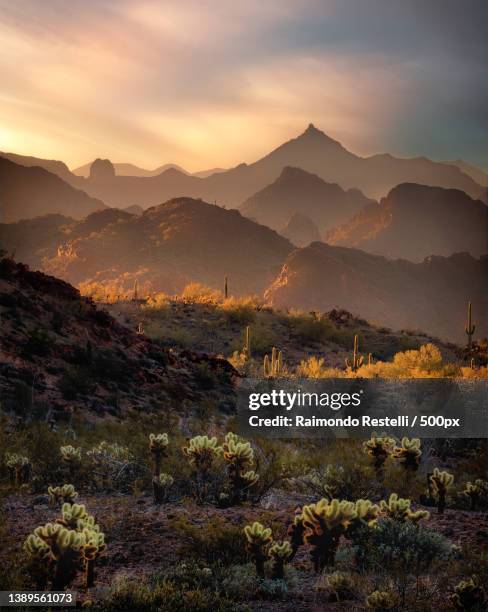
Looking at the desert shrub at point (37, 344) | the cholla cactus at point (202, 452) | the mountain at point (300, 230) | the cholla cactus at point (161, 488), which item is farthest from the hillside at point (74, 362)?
the mountain at point (300, 230)

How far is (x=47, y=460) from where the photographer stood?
822 cm

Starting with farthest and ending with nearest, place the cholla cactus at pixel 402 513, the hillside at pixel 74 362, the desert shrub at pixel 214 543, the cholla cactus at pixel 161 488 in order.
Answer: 1. the hillside at pixel 74 362
2. the cholla cactus at pixel 161 488
3. the cholla cactus at pixel 402 513
4. the desert shrub at pixel 214 543

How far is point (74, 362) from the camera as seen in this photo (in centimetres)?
1311

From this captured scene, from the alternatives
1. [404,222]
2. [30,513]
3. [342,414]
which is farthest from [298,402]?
[404,222]

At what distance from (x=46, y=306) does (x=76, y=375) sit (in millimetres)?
3240

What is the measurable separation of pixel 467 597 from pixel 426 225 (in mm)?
154876

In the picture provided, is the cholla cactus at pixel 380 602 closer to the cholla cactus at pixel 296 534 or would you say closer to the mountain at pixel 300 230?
the cholla cactus at pixel 296 534

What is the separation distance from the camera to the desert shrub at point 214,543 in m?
5.90

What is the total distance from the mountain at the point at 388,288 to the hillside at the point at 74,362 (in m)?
74.1

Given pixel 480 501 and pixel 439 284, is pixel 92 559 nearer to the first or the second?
pixel 480 501

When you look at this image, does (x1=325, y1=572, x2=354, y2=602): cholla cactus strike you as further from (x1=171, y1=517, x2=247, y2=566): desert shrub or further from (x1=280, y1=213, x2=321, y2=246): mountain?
(x1=280, y1=213, x2=321, y2=246): mountain

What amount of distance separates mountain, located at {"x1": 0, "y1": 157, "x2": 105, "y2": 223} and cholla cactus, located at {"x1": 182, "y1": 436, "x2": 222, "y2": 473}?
528 ft

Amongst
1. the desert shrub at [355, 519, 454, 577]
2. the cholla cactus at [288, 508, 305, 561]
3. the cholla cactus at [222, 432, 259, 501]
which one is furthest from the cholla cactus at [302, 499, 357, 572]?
the cholla cactus at [222, 432, 259, 501]

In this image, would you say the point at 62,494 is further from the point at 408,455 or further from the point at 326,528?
the point at 408,455
